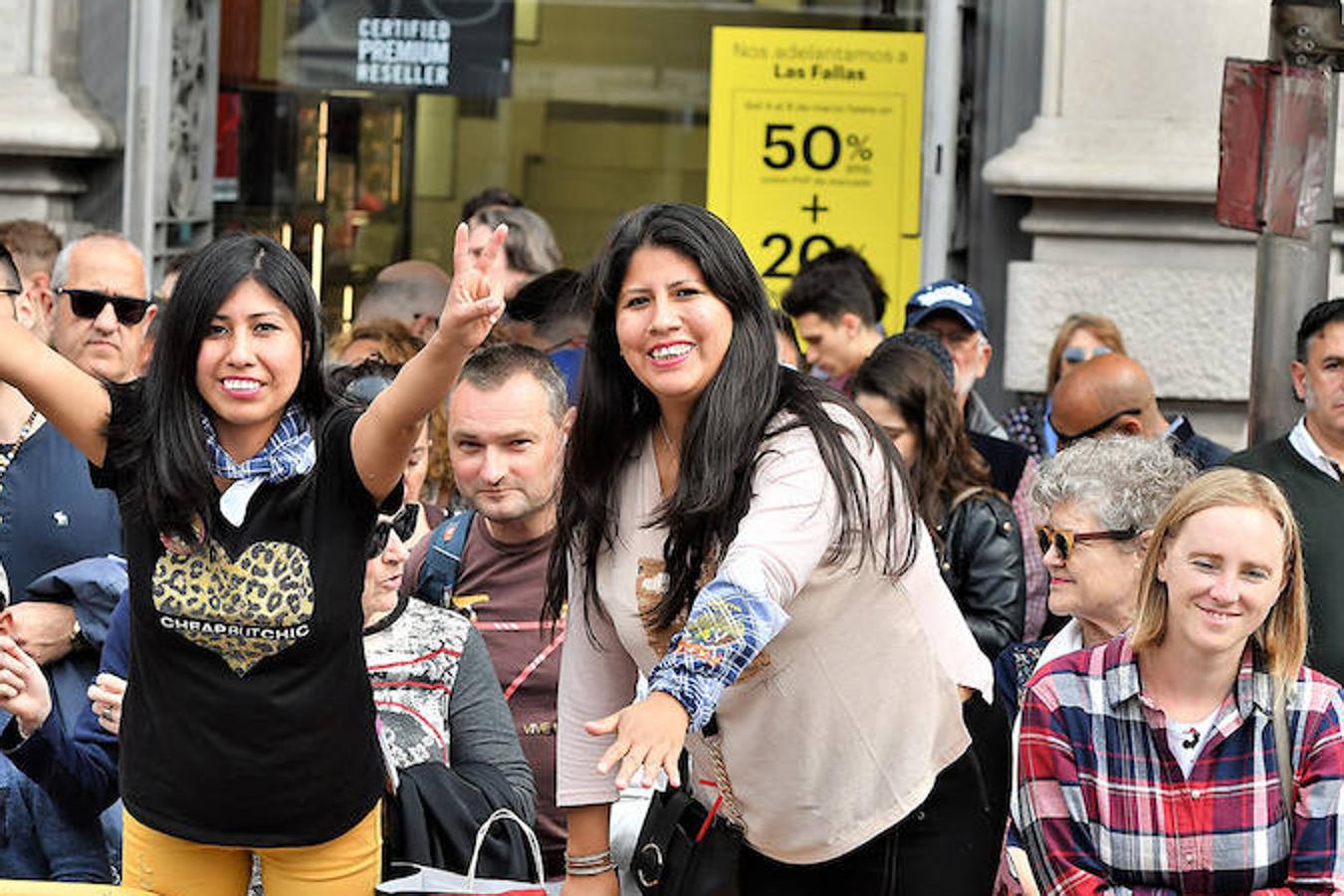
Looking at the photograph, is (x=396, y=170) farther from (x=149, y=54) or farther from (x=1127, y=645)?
(x=1127, y=645)

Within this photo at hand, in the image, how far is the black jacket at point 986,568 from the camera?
6297mm

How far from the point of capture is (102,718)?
4457 millimetres

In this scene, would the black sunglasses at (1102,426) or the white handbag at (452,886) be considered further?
the black sunglasses at (1102,426)

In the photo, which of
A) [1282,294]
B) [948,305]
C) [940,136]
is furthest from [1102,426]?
[940,136]

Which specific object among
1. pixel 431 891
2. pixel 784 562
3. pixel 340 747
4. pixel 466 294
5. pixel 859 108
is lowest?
pixel 431 891

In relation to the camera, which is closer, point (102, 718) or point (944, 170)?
point (102, 718)

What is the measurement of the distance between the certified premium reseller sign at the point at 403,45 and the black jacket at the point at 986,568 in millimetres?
4824

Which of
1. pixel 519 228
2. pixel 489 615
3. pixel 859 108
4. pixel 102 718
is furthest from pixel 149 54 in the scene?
pixel 102 718

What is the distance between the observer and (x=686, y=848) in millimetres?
3980

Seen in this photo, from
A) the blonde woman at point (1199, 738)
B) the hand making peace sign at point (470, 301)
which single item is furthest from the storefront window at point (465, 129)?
the hand making peace sign at point (470, 301)

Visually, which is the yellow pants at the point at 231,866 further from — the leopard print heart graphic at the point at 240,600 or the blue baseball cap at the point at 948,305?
the blue baseball cap at the point at 948,305

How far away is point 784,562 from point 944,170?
251 inches

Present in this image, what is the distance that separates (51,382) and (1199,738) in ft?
6.97

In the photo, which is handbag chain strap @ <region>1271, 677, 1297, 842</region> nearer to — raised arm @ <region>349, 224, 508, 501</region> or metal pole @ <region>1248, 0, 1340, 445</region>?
raised arm @ <region>349, 224, 508, 501</region>
